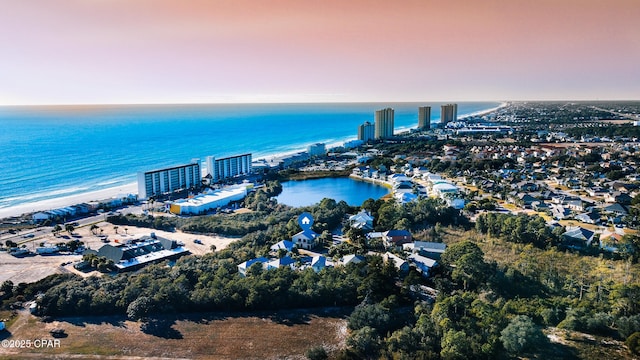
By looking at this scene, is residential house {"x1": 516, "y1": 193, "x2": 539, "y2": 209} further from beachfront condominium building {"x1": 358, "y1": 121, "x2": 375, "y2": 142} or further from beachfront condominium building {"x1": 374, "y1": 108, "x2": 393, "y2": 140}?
beachfront condominium building {"x1": 374, "y1": 108, "x2": 393, "y2": 140}

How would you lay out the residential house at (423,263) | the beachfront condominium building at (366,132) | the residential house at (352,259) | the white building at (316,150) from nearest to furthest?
the residential house at (423,263), the residential house at (352,259), the white building at (316,150), the beachfront condominium building at (366,132)

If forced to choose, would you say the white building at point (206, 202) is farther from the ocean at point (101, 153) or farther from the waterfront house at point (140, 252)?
the ocean at point (101, 153)

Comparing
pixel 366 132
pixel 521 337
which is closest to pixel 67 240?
pixel 521 337

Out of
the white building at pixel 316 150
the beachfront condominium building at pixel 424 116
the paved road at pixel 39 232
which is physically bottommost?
the paved road at pixel 39 232

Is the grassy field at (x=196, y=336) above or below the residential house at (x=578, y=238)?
below

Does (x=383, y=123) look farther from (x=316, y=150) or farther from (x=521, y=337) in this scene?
(x=521, y=337)

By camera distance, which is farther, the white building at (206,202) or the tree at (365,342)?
the white building at (206,202)

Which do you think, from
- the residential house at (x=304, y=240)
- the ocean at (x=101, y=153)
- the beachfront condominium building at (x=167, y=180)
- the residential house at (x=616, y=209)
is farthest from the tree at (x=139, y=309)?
the residential house at (x=616, y=209)
